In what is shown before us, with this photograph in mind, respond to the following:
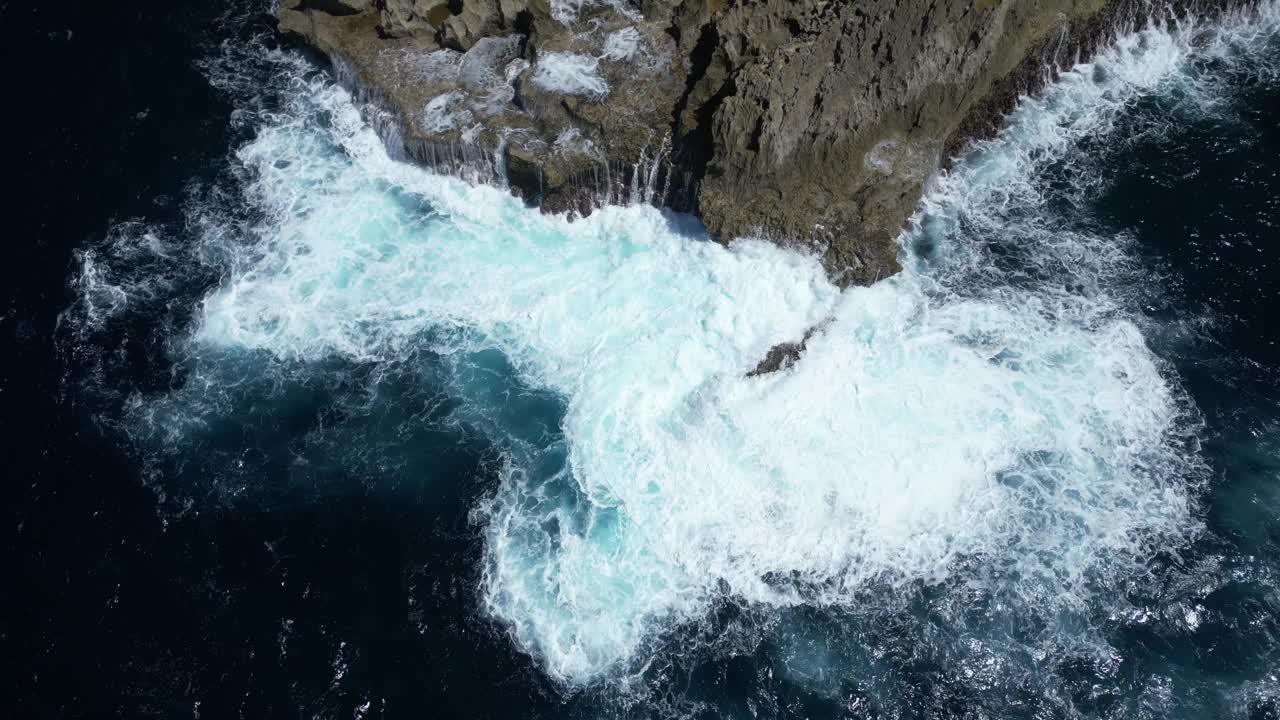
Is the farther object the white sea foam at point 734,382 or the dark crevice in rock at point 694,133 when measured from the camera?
the dark crevice in rock at point 694,133

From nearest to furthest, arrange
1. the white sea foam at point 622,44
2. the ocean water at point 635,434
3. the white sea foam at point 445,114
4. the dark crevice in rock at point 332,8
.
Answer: the ocean water at point 635,434
the white sea foam at point 445,114
the white sea foam at point 622,44
the dark crevice in rock at point 332,8

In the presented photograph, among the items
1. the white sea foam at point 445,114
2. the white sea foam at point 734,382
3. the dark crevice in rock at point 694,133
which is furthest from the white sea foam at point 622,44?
the white sea foam at point 734,382

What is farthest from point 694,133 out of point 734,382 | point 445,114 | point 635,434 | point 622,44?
point 635,434

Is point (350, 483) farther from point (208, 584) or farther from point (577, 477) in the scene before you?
point (577, 477)

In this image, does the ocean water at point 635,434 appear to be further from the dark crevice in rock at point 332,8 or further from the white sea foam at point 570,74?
the dark crevice in rock at point 332,8

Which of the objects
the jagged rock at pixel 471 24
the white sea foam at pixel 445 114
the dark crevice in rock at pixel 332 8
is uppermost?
the jagged rock at pixel 471 24

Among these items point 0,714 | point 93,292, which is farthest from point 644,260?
point 0,714

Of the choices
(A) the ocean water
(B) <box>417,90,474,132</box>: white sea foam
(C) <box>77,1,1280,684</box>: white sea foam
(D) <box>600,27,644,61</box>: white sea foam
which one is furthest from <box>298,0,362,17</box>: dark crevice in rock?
(D) <box>600,27,644,61</box>: white sea foam
